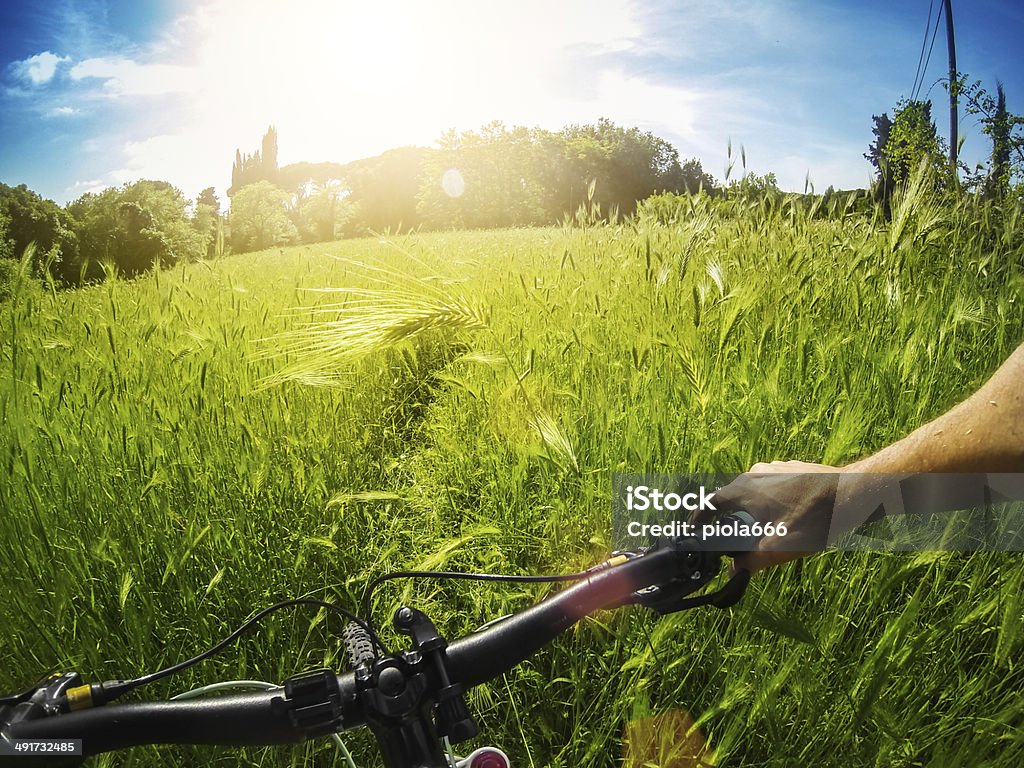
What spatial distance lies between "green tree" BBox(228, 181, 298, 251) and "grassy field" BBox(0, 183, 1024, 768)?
1.66m

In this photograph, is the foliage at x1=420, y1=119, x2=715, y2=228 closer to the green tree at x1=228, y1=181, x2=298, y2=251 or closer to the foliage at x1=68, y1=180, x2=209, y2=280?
the green tree at x1=228, y1=181, x2=298, y2=251

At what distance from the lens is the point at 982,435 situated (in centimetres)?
49

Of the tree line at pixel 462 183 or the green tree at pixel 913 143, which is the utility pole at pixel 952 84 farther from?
the tree line at pixel 462 183

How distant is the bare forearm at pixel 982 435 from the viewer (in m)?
0.48

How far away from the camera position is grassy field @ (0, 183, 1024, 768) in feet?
2.63

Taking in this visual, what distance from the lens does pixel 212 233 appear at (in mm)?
2822

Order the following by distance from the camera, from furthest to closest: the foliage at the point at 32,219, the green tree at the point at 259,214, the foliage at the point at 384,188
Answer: the foliage at the point at 384,188 < the foliage at the point at 32,219 < the green tree at the point at 259,214

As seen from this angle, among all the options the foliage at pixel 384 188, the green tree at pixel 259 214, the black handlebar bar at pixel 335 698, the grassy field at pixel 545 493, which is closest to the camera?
the black handlebar bar at pixel 335 698

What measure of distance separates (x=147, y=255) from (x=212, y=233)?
9.90 feet

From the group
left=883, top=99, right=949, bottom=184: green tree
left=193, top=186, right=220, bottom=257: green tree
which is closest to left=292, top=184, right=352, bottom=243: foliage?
left=193, top=186, right=220, bottom=257: green tree

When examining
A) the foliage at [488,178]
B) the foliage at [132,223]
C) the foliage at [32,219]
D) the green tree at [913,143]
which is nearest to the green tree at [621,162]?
the foliage at [488,178]

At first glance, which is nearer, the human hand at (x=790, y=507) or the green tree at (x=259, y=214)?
the human hand at (x=790, y=507)

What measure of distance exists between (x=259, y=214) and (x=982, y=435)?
13.1 feet

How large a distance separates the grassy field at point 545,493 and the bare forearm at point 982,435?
0.77 feet
